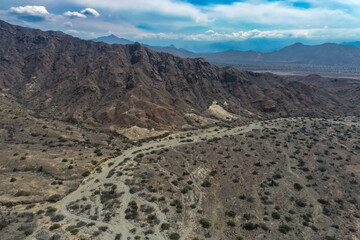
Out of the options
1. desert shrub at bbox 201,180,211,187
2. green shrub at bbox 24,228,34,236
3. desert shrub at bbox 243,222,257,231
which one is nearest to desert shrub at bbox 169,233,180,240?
desert shrub at bbox 243,222,257,231

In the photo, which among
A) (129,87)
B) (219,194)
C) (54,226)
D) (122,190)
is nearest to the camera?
(54,226)

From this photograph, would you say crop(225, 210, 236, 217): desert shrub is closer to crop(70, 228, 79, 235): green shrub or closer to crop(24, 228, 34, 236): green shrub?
crop(70, 228, 79, 235): green shrub

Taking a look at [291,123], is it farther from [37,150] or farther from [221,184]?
Answer: [37,150]

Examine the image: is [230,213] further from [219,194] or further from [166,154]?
[166,154]

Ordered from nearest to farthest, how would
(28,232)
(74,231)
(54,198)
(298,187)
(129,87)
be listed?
(28,232) → (74,231) → (54,198) → (298,187) → (129,87)

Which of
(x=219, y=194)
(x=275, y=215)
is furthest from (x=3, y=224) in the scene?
(x=275, y=215)

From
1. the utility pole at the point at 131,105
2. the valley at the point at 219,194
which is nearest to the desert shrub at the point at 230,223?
the valley at the point at 219,194

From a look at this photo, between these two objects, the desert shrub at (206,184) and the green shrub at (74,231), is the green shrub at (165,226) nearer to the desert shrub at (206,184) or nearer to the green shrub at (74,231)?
the green shrub at (74,231)

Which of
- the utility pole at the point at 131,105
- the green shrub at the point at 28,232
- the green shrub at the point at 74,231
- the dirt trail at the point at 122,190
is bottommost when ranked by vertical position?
the dirt trail at the point at 122,190
